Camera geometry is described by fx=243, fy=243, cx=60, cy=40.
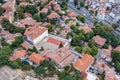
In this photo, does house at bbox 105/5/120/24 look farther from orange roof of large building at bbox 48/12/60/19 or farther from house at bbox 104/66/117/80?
house at bbox 104/66/117/80

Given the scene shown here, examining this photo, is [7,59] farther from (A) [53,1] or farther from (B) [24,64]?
(A) [53,1]

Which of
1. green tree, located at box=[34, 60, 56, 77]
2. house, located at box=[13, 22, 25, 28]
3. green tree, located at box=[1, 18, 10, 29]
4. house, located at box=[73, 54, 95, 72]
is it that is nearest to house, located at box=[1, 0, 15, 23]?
green tree, located at box=[1, 18, 10, 29]

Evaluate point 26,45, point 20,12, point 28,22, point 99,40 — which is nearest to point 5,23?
point 28,22

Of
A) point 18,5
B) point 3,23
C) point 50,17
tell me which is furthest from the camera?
point 18,5

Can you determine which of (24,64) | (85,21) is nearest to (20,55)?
(24,64)

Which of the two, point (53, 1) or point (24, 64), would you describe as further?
point (53, 1)

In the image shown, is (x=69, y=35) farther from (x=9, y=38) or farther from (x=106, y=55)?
(x=9, y=38)

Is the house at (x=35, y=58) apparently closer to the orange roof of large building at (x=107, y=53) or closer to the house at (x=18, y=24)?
the house at (x=18, y=24)
